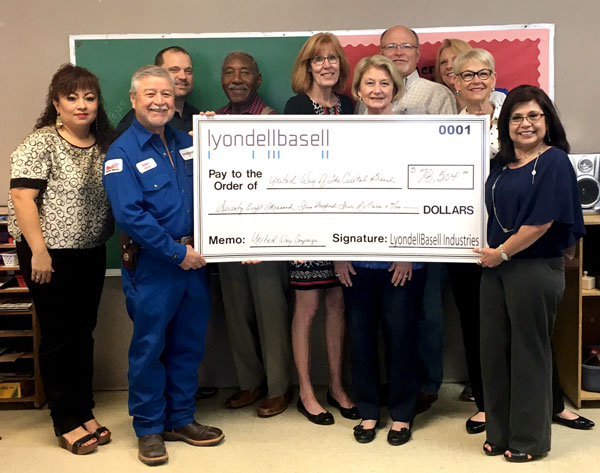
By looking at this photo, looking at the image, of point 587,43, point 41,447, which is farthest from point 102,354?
point 587,43

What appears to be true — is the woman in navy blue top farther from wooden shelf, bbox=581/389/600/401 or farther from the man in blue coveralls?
the man in blue coveralls

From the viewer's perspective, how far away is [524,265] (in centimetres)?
255

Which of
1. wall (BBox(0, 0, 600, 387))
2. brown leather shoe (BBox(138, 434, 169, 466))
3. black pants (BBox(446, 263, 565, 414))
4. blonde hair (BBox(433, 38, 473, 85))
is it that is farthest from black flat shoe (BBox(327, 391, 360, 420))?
wall (BBox(0, 0, 600, 387))

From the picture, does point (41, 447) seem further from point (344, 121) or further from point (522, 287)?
point (522, 287)

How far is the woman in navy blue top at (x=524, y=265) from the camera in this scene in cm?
246

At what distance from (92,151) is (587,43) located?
2.65 meters

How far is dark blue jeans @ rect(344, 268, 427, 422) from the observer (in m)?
2.82

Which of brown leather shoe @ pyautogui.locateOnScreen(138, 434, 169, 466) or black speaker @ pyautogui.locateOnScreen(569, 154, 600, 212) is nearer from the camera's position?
brown leather shoe @ pyautogui.locateOnScreen(138, 434, 169, 466)

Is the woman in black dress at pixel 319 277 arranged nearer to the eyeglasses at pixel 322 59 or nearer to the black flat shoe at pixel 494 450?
the eyeglasses at pixel 322 59

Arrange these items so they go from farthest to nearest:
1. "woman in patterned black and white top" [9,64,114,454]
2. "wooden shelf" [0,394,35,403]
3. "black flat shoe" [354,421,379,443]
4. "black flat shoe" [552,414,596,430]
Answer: "wooden shelf" [0,394,35,403]
"black flat shoe" [552,414,596,430]
"black flat shoe" [354,421,379,443]
"woman in patterned black and white top" [9,64,114,454]

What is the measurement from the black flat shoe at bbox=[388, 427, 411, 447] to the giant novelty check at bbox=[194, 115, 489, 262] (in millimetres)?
789

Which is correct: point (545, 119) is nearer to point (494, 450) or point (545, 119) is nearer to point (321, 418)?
point (494, 450)

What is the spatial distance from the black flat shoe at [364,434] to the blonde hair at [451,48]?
179 centimetres

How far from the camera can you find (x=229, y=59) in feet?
11.2
